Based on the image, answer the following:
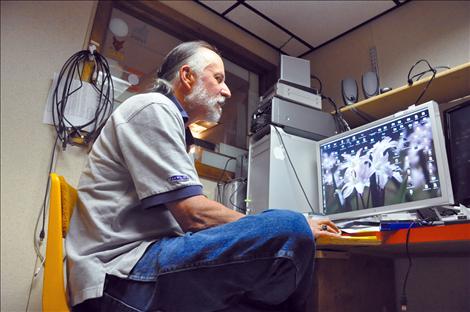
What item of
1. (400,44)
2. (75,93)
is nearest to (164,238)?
(75,93)

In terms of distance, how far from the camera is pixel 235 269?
1.97 ft

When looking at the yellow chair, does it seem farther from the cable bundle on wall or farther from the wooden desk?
the cable bundle on wall

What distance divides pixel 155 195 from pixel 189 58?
29.3 inches

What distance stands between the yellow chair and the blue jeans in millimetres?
151

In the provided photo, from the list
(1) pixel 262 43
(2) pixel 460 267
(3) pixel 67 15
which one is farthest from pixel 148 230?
(1) pixel 262 43

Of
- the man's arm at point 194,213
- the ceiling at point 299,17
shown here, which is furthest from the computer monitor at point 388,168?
the ceiling at point 299,17

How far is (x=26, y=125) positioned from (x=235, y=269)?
1.48 m

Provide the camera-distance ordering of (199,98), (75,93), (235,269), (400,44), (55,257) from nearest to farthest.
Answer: (235,269) < (55,257) < (199,98) < (75,93) < (400,44)

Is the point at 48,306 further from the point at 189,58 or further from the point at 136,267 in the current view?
the point at 189,58

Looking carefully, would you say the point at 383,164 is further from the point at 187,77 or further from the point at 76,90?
the point at 76,90

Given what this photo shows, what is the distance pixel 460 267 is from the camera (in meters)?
1.45

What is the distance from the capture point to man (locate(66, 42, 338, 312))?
1.98 feet

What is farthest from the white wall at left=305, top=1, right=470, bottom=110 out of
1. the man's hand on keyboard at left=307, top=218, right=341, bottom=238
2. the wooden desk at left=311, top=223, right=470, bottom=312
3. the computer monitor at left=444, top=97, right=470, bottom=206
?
the man's hand on keyboard at left=307, top=218, right=341, bottom=238

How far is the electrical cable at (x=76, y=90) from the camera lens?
1.71 meters
